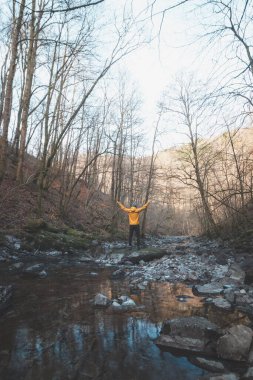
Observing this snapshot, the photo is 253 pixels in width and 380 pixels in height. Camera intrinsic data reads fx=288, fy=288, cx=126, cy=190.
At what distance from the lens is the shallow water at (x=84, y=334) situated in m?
3.27

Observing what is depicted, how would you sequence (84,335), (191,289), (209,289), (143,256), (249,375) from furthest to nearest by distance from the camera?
(143,256)
(191,289)
(209,289)
(84,335)
(249,375)

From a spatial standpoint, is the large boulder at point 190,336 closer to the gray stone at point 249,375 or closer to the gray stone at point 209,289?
the gray stone at point 249,375

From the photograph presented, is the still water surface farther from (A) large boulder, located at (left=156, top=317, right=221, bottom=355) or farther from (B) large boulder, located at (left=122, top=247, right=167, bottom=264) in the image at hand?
(B) large boulder, located at (left=122, top=247, right=167, bottom=264)

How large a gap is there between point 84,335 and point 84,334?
0.04 metres

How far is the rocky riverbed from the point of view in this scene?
356 cm

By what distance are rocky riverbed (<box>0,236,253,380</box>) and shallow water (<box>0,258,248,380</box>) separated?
21cm

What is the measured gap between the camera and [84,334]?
4.24m

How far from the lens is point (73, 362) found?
3.42 metres

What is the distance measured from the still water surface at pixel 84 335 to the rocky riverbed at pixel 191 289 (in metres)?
0.21

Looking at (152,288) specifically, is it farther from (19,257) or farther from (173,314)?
(19,257)

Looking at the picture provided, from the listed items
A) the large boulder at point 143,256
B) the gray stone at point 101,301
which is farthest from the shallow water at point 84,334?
the large boulder at point 143,256

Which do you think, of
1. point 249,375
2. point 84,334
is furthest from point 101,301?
point 249,375

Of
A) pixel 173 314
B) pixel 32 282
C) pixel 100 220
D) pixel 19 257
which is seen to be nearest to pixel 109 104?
pixel 100 220

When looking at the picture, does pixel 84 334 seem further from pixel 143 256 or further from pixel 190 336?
pixel 143 256
